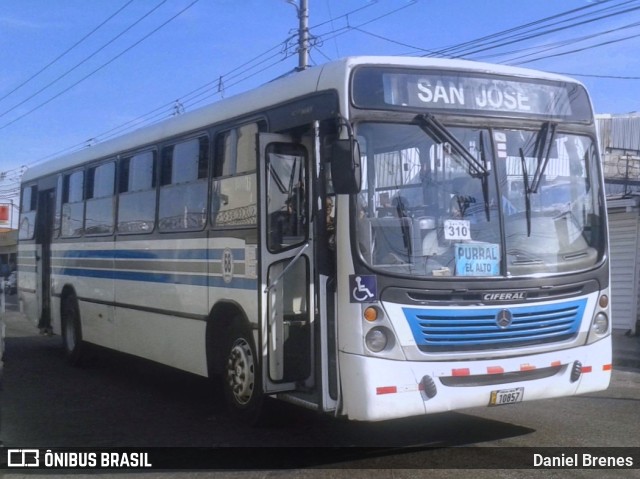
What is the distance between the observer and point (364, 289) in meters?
6.33

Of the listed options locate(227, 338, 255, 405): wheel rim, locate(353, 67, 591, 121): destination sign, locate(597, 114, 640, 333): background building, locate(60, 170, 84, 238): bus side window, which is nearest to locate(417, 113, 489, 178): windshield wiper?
locate(353, 67, 591, 121): destination sign

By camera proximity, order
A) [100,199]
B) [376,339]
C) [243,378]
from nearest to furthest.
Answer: [376,339] → [243,378] → [100,199]

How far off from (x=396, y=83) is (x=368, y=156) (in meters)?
0.70

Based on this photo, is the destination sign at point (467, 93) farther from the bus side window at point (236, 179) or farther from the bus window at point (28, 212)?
the bus window at point (28, 212)

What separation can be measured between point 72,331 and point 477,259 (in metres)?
8.43

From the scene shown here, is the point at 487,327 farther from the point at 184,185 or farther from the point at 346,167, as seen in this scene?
the point at 184,185

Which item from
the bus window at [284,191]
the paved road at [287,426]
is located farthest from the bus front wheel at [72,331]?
the bus window at [284,191]

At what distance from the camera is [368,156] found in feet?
21.5

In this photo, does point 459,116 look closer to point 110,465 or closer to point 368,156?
point 368,156

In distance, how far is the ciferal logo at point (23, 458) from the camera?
7.14m

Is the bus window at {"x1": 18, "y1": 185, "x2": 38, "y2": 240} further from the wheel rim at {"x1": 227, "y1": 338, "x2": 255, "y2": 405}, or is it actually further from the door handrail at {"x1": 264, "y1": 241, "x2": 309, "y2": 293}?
the door handrail at {"x1": 264, "y1": 241, "x2": 309, "y2": 293}

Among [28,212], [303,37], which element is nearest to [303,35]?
[303,37]

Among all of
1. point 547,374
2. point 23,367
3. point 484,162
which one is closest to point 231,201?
point 484,162

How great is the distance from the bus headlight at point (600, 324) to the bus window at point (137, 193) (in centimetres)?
550
